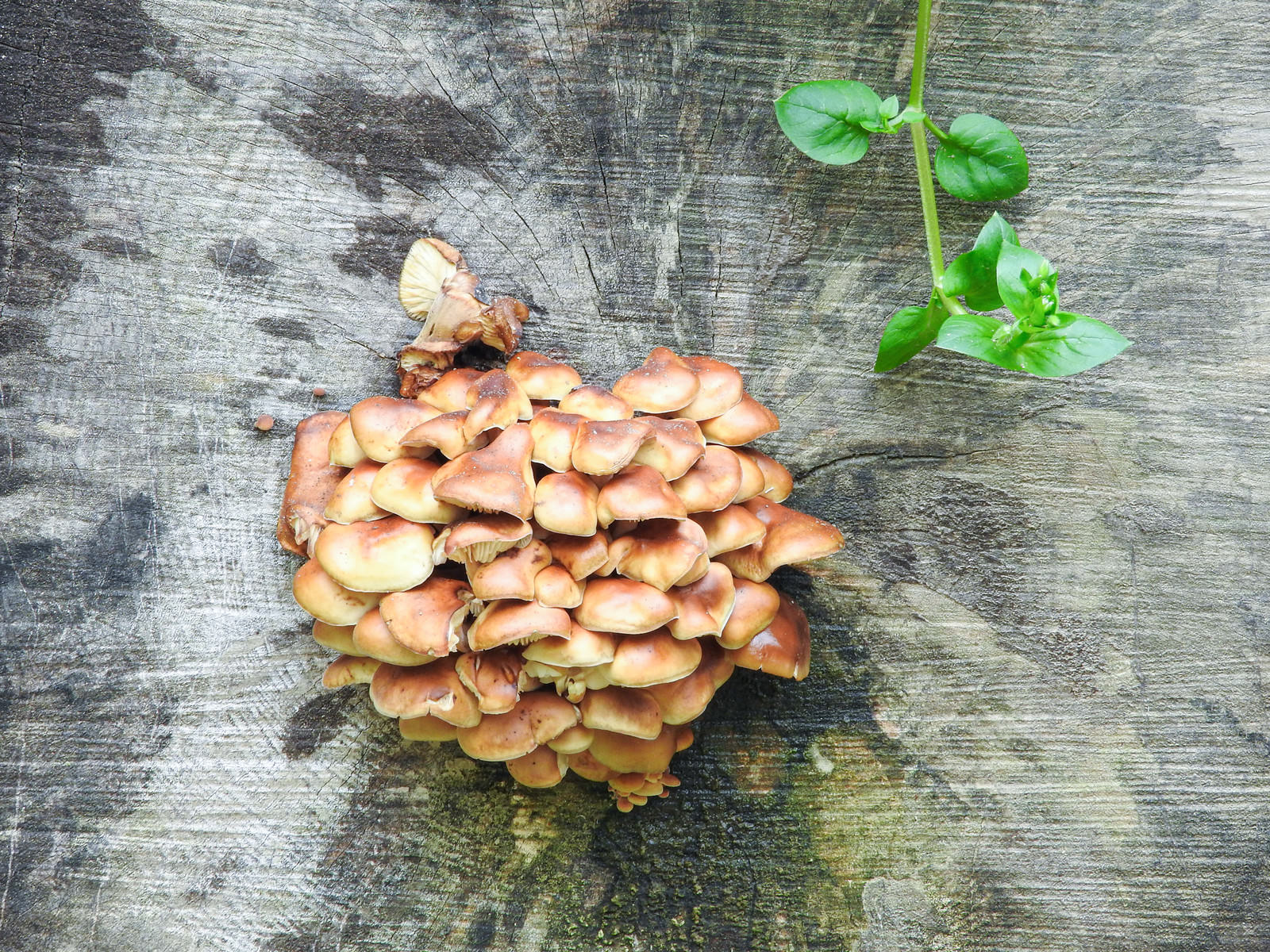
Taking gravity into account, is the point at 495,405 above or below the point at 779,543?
above

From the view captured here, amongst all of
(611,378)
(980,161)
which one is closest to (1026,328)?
(980,161)

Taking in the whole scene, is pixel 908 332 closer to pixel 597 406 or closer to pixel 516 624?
pixel 597 406

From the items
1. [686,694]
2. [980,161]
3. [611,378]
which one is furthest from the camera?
[611,378]

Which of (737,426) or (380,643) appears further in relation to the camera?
(737,426)

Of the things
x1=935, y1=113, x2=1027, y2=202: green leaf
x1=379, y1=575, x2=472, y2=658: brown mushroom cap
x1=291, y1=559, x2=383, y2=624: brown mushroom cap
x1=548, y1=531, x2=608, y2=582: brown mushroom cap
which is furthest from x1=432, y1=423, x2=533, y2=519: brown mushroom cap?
x1=935, y1=113, x2=1027, y2=202: green leaf

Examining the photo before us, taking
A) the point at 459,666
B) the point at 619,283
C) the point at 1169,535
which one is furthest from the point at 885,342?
the point at 459,666

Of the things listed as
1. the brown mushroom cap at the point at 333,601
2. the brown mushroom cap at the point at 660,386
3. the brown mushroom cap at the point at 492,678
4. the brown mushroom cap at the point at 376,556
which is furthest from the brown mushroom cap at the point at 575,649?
the brown mushroom cap at the point at 660,386
